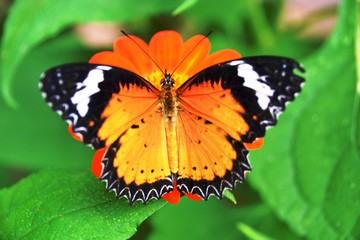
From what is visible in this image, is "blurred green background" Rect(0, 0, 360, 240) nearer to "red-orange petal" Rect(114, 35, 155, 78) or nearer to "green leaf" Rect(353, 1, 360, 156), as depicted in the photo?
"green leaf" Rect(353, 1, 360, 156)

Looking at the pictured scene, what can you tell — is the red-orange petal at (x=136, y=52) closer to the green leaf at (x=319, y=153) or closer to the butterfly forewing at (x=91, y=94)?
the butterfly forewing at (x=91, y=94)

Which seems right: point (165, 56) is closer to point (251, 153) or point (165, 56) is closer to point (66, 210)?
point (66, 210)

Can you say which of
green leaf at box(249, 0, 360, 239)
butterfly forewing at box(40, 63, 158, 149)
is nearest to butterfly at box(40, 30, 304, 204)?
butterfly forewing at box(40, 63, 158, 149)

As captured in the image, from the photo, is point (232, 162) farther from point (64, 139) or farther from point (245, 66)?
point (64, 139)

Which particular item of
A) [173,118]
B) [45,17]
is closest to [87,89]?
[173,118]

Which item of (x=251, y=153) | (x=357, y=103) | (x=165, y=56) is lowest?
(x=251, y=153)

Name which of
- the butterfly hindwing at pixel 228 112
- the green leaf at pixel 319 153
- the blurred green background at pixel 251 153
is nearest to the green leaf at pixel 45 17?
the blurred green background at pixel 251 153
